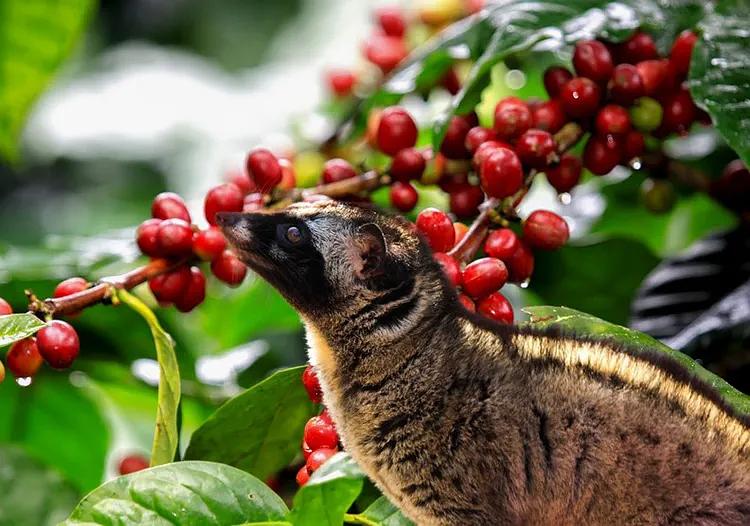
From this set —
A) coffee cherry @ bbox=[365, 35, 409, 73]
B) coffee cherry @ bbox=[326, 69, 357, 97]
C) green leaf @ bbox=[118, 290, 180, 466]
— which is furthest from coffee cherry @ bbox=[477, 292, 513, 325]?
coffee cherry @ bbox=[326, 69, 357, 97]

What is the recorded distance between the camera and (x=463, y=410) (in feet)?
3.45

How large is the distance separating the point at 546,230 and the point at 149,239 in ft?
1.43

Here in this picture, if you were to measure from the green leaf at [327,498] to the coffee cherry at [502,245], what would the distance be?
1.06ft

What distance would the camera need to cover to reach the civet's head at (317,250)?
116 centimetres

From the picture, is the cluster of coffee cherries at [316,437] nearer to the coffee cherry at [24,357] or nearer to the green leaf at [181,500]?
the green leaf at [181,500]

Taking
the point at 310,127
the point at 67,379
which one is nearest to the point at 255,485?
the point at 67,379

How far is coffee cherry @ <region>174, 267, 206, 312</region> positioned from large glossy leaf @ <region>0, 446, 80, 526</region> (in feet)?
1.09

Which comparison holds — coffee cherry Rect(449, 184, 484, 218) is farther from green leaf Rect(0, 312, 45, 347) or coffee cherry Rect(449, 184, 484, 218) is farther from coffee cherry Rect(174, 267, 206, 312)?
green leaf Rect(0, 312, 45, 347)

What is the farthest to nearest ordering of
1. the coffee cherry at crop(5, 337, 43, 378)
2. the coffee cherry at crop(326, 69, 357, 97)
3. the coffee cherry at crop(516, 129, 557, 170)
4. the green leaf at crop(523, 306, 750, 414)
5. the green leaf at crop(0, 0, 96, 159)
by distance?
1. the coffee cherry at crop(326, 69, 357, 97)
2. the green leaf at crop(0, 0, 96, 159)
3. the coffee cherry at crop(516, 129, 557, 170)
4. the coffee cherry at crop(5, 337, 43, 378)
5. the green leaf at crop(523, 306, 750, 414)

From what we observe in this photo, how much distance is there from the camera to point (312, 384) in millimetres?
1172

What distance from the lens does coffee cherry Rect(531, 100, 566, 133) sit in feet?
4.30

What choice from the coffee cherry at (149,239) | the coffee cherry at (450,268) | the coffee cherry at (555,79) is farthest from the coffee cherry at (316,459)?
the coffee cherry at (555,79)

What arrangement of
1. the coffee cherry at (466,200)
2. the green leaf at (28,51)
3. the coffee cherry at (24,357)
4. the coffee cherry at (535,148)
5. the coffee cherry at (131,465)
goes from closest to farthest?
the coffee cherry at (24,357) < the coffee cherry at (535,148) < the coffee cherry at (466,200) < the coffee cherry at (131,465) < the green leaf at (28,51)

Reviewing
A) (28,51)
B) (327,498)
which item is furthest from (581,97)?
(28,51)
